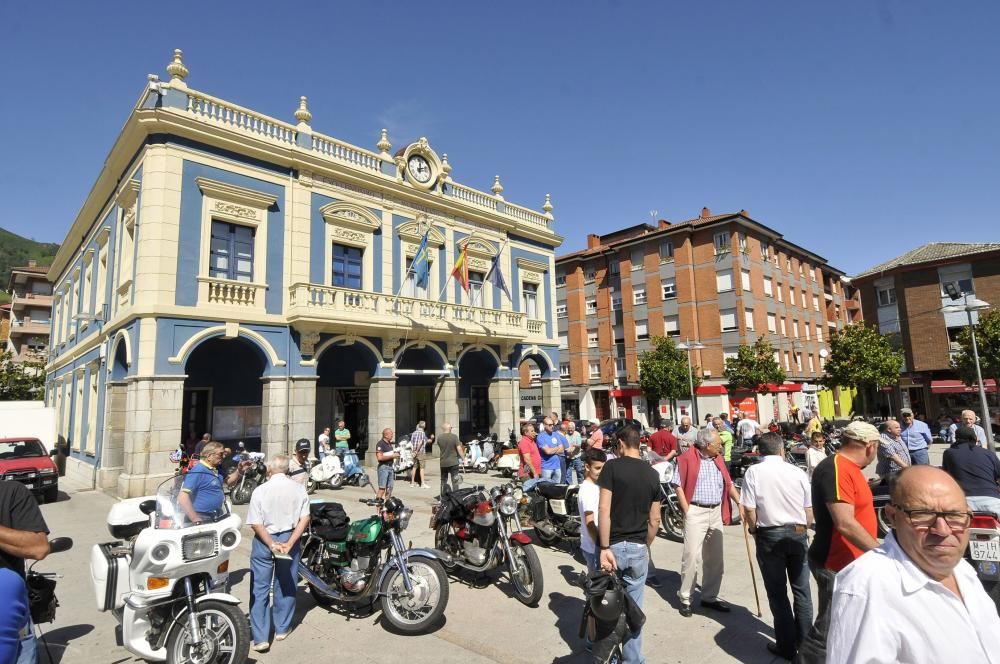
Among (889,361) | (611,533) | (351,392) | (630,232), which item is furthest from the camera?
(630,232)

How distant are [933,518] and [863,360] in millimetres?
32859

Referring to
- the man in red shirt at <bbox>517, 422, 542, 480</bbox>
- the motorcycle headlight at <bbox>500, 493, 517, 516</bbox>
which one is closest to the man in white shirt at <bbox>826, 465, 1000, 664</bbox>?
the motorcycle headlight at <bbox>500, 493, 517, 516</bbox>

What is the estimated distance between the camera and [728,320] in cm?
3494

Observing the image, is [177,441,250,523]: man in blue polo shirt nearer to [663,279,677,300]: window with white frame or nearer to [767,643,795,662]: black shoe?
[767,643,795,662]: black shoe

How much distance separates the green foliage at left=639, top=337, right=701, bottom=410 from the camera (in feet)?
108

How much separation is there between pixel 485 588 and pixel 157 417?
11.0 metres

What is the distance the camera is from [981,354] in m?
22.8

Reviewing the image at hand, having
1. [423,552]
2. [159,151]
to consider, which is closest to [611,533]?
[423,552]

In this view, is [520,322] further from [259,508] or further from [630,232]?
[630,232]

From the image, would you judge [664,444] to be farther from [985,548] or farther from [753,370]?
[753,370]

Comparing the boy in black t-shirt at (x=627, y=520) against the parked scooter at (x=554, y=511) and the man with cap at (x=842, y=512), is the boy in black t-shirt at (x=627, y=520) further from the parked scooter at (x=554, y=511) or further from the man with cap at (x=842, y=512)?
the parked scooter at (x=554, y=511)

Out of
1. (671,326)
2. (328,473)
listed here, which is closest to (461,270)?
(328,473)

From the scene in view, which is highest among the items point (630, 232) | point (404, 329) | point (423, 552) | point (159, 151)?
point (630, 232)

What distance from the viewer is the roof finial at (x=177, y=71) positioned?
14312 mm
